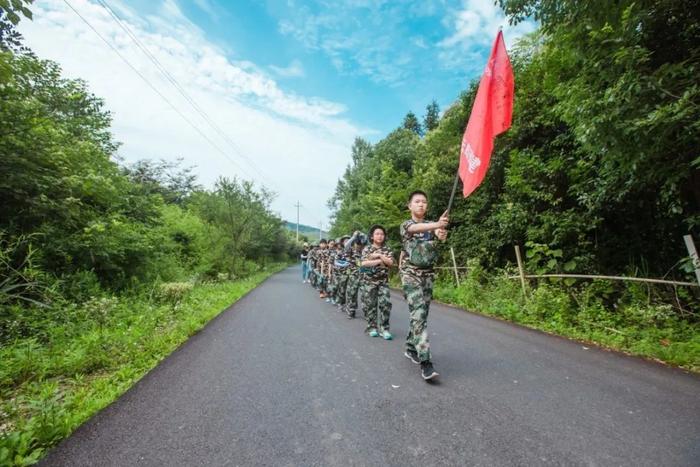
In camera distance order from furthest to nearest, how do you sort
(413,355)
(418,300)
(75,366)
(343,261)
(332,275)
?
(332,275)
(343,261)
(413,355)
(75,366)
(418,300)

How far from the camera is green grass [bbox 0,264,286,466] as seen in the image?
2441 mm

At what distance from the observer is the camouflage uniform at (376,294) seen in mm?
5820

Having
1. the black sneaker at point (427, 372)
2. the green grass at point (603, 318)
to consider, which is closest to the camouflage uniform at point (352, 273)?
the green grass at point (603, 318)

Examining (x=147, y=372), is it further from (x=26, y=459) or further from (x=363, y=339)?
(x=363, y=339)

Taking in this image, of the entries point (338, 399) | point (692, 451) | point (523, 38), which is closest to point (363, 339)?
point (338, 399)

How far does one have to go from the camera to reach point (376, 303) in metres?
6.10

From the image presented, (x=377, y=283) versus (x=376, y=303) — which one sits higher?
(x=377, y=283)

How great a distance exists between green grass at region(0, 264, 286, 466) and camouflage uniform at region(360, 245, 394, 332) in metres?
3.27

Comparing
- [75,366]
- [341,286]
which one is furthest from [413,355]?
[341,286]

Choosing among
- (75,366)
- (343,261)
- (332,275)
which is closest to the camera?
(75,366)

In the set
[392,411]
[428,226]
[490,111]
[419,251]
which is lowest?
[392,411]

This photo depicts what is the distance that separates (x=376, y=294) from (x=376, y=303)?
184 millimetres

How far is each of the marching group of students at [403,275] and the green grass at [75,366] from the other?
10.6ft

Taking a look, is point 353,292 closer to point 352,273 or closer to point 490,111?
point 352,273
